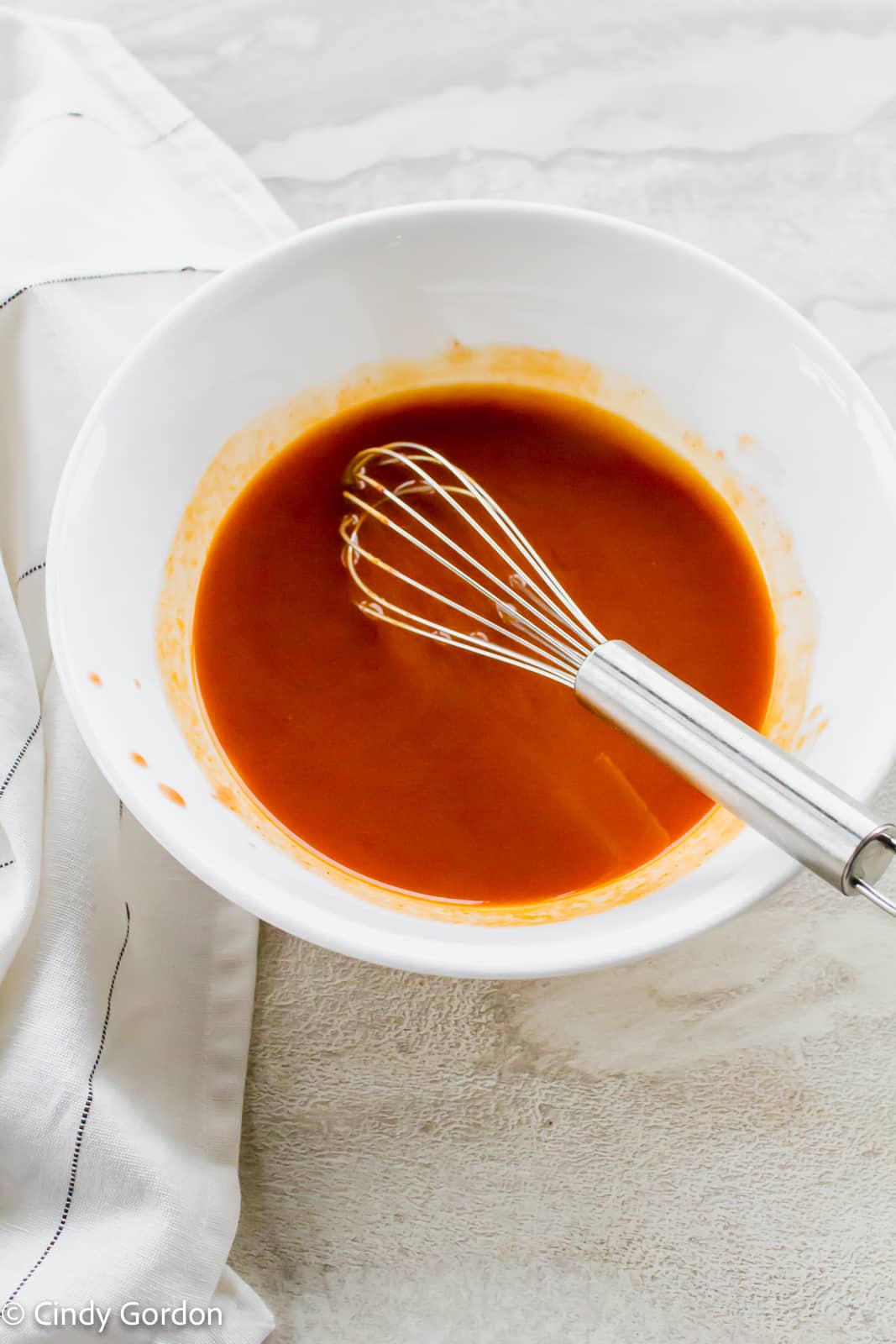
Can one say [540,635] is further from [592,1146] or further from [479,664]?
[592,1146]

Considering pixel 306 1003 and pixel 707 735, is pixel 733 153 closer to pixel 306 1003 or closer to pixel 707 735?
pixel 707 735

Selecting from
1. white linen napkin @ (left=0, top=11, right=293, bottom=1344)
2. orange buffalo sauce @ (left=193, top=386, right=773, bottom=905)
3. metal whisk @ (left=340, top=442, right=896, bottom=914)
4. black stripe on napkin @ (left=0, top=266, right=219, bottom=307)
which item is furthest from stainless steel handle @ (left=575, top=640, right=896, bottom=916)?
black stripe on napkin @ (left=0, top=266, right=219, bottom=307)

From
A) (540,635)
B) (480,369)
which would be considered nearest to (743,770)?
(540,635)

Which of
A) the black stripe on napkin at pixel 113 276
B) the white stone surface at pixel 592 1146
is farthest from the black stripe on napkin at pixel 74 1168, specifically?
the black stripe on napkin at pixel 113 276

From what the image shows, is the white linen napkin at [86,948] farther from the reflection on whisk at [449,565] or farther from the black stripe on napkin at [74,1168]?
the reflection on whisk at [449,565]

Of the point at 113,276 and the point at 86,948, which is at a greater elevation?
the point at 113,276

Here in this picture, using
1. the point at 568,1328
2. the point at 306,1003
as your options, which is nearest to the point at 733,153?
the point at 306,1003

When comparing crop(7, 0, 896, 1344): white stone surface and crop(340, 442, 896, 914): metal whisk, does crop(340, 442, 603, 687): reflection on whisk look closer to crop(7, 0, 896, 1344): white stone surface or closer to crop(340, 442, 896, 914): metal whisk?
crop(340, 442, 896, 914): metal whisk
